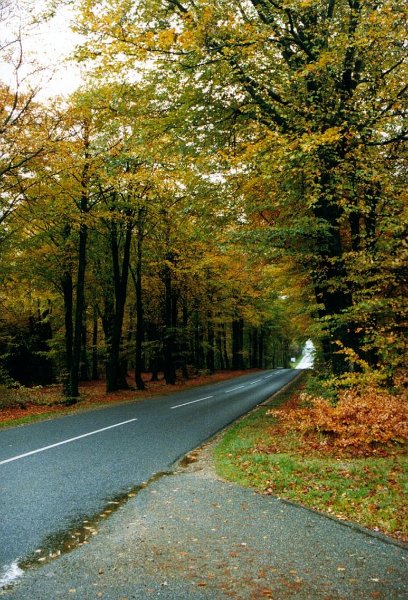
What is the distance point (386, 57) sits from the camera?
33.9 feet

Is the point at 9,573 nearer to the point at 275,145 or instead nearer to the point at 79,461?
the point at 79,461

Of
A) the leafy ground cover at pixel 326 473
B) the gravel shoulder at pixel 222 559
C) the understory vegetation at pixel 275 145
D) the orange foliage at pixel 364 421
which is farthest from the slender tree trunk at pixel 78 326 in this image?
the gravel shoulder at pixel 222 559

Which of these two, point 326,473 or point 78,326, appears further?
point 78,326

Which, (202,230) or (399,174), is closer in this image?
(399,174)

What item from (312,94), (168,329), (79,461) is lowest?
(79,461)

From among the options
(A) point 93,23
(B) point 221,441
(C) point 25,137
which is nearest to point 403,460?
(B) point 221,441

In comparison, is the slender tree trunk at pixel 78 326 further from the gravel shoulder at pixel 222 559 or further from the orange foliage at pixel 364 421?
the gravel shoulder at pixel 222 559

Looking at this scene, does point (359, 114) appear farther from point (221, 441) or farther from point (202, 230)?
point (221, 441)

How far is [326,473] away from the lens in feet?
22.9

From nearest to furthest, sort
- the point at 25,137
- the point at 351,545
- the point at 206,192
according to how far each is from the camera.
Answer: the point at 351,545 < the point at 206,192 < the point at 25,137

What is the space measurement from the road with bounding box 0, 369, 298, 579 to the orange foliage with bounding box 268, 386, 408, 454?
9.78 feet

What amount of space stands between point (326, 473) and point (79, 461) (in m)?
4.57

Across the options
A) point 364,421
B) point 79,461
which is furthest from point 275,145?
point 79,461

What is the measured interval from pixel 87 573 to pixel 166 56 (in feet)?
33.7
